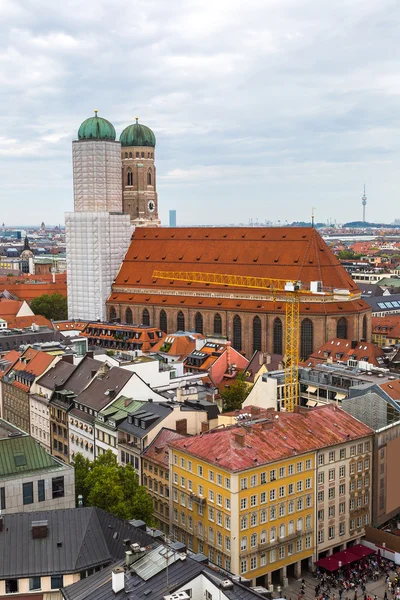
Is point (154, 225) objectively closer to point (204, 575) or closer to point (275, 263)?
point (275, 263)

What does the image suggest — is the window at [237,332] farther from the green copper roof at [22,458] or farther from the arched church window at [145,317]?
the green copper roof at [22,458]

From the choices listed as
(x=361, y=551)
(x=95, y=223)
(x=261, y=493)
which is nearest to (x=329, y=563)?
(x=361, y=551)

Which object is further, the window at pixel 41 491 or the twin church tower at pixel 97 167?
the twin church tower at pixel 97 167

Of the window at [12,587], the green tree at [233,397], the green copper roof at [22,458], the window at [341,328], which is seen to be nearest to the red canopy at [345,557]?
the green copper roof at [22,458]

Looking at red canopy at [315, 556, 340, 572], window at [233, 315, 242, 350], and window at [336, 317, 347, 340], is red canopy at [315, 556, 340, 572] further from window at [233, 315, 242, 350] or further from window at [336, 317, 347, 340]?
window at [233, 315, 242, 350]

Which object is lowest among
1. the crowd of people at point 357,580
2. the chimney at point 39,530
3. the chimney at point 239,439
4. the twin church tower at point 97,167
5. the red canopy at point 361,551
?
the crowd of people at point 357,580

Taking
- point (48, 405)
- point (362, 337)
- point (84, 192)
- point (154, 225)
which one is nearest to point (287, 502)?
point (48, 405)

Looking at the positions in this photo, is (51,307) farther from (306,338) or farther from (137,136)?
(306,338)
